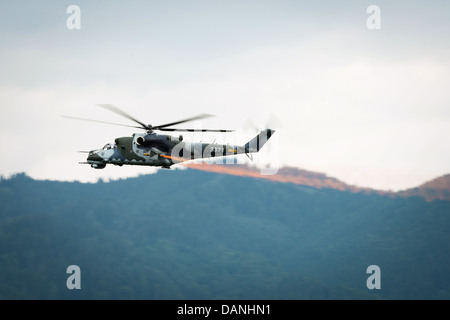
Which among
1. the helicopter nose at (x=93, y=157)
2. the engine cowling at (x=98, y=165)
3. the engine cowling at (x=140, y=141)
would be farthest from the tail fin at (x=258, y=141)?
the helicopter nose at (x=93, y=157)

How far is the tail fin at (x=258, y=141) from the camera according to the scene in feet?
182

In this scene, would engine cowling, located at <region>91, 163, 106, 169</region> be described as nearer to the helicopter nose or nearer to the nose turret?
the nose turret

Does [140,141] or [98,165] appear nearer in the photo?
[140,141]

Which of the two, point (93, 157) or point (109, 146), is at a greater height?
point (109, 146)

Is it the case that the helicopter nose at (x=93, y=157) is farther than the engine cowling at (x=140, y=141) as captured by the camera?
Yes

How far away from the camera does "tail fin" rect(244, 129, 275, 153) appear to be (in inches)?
2190

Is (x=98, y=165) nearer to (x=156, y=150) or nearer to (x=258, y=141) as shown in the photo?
(x=156, y=150)

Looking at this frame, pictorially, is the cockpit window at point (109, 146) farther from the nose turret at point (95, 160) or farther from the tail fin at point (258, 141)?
the tail fin at point (258, 141)

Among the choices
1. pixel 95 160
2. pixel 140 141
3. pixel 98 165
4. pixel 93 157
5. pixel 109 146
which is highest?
pixel 140 141

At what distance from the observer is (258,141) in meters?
56.1

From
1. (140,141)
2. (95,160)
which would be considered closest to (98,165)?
(95,160)
